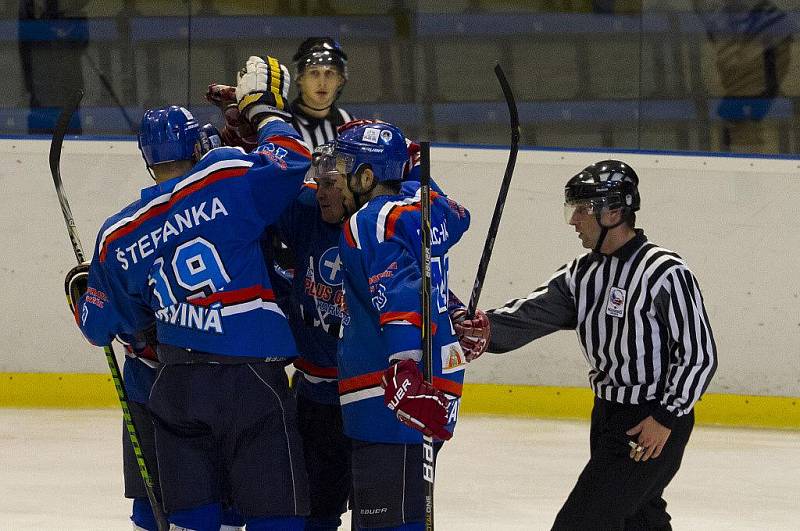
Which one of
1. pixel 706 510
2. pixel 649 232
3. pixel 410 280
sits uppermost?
pixel 410 280

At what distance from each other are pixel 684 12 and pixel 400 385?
4065mm

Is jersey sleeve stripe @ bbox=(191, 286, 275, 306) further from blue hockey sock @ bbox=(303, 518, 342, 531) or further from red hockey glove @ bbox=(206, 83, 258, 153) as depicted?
blue hockey sock @ bbox=(303, 518, 342, 531)

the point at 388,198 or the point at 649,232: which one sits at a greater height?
the point at 388,198

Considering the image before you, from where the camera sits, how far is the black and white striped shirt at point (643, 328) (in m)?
2.90

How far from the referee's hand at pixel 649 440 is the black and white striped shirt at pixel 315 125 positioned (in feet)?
Answer: 5.02

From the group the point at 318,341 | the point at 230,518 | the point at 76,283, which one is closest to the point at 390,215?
the point at 318,341

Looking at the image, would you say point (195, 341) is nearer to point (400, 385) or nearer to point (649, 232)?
point (400, 385)

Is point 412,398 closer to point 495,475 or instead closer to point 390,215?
point 390,215

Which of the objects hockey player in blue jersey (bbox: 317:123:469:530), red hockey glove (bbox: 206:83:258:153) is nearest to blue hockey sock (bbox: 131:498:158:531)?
hockey player in blue jersey (bbox: 317:123:469:530)

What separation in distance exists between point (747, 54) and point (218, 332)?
403 centimetres

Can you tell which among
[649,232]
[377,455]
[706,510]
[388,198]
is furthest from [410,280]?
[649,232]

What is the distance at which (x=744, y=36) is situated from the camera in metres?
6.11

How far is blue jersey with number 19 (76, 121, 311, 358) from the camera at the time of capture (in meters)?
2.68

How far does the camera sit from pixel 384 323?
2500mm
